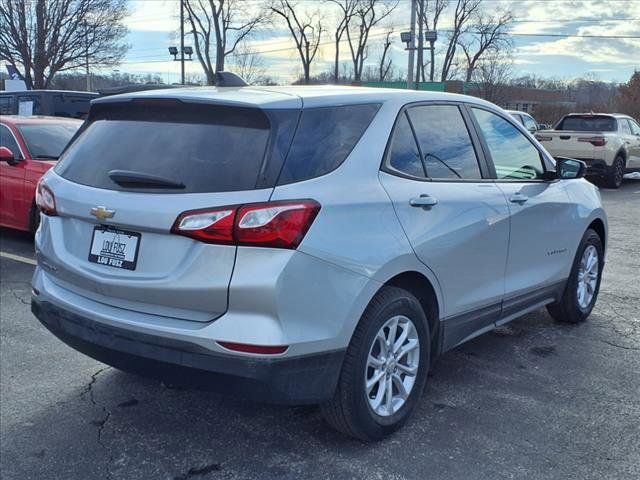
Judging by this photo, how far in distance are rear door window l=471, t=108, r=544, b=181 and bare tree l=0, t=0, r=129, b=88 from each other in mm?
23209

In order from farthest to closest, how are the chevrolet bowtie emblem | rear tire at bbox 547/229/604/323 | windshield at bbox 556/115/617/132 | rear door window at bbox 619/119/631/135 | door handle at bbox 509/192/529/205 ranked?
1. rear door window at bbox 619/119/631/135
2. windshield at bbox 556/115/617/132
3. rear tire at bbox 547/229/604/323
4. door handle at bbox 509/192/529/205
5. the chevrolet bowtie emblem

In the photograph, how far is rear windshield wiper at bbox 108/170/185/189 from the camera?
2863mm

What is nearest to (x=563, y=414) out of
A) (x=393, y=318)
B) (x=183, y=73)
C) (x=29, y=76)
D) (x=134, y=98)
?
(x=393, y=318)

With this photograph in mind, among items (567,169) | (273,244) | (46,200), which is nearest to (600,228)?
(567,169)

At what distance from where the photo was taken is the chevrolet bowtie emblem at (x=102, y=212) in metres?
2.94

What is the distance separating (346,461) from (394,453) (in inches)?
9.9

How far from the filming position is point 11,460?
10.2 feet

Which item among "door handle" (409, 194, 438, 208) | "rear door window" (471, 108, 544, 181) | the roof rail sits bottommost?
"door handle" (409, 194, 438, 208)

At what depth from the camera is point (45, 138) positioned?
840 cm

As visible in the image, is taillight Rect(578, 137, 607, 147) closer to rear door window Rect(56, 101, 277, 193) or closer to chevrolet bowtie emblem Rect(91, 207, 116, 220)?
rear door window Rect(56, 101, 277, 193)

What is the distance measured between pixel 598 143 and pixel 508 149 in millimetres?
12455

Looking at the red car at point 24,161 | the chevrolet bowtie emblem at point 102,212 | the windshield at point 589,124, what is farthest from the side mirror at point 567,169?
the windshield at point 589,124

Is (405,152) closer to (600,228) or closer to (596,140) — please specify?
(600,228)

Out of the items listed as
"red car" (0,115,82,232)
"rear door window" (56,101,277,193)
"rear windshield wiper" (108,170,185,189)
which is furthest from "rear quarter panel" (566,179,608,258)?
"red car" (0,115,82,232)
